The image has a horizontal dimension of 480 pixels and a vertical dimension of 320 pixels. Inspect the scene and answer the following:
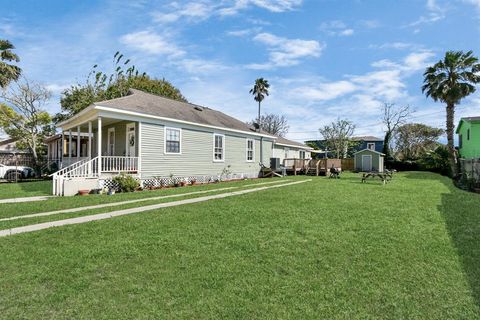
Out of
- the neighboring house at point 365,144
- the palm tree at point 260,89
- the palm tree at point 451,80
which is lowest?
the neighboring house at point 365,144

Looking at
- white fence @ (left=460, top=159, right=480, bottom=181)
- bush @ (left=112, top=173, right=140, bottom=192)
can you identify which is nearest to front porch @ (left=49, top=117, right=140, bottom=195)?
bush @ (left=112, top=173, right=140, bottom=192)

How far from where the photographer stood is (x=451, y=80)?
22109 mm

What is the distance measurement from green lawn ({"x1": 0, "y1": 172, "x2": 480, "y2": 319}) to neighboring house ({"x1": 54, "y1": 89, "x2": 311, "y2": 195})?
7.33m

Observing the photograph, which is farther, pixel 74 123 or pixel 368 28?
pixel 74 123

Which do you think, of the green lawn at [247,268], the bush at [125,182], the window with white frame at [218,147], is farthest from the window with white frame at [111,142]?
the green lawn at [247,268]

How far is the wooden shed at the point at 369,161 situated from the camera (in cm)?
3209

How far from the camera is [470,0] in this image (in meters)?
11.5

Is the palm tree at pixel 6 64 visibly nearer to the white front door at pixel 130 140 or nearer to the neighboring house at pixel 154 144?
the neighboring house at pixel 154 144

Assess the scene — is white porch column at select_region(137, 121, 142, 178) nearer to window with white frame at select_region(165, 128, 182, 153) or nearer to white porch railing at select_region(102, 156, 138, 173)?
white porch railing at select_region(102, 156, 138, 173)

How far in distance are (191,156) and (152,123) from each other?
3097mm

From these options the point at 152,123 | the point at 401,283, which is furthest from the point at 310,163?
the point at 401,283

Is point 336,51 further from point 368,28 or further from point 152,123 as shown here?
point 152,123

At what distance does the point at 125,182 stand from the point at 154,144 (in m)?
2.64

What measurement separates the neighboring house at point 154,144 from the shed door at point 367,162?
16.3 meters
